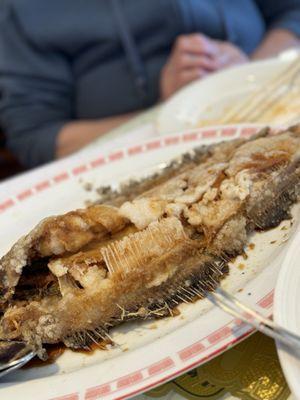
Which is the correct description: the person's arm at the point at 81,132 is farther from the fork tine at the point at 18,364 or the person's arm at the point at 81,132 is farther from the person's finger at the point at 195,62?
the fork tine at the point at 18,364

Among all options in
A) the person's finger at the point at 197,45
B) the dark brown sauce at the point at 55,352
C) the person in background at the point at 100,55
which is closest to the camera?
the dark brown sauce at the point at 55,352

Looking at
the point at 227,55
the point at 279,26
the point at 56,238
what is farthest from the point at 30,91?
the point at 56,238

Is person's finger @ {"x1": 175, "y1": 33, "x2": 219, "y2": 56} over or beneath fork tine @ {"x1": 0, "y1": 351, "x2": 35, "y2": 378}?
over

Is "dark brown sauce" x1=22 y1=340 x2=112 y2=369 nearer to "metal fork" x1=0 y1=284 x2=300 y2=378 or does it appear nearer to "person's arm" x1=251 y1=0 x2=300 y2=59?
"metal fork" x1=0 y1=284 x2=300 y2=378

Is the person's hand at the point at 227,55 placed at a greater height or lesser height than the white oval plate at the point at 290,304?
lesser

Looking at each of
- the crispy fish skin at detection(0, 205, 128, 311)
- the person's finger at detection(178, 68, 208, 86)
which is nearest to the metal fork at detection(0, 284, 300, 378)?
the crispy fish skin at detection(0, 205, 128, 311)

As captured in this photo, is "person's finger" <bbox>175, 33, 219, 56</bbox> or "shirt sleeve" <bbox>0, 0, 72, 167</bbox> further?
"shirt sleeve" <bbox>0, 0, 72, 167</bbox>

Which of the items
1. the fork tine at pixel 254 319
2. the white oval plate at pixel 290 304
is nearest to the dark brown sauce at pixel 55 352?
the fork tine at pixel 254 319
